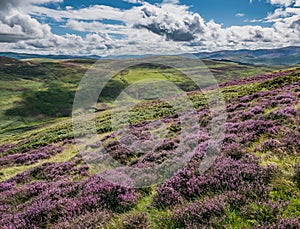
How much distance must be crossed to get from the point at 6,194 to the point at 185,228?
9463 mm

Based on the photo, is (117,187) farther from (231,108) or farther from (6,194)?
(231,108)

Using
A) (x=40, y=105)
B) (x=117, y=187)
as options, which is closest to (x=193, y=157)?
(x=117, y=187)

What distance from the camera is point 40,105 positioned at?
191375 millimetres

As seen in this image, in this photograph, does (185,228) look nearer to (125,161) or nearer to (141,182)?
(141,182)

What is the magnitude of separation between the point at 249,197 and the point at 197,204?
1.30 meters

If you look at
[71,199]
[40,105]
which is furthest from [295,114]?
[40,105]

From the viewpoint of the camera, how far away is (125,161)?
519 inches

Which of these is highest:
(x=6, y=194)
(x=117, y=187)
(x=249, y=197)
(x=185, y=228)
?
(x=249, y=197)

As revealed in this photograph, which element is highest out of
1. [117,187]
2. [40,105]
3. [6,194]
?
[117,187]

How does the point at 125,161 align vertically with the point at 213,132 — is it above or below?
below

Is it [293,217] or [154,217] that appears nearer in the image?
[293,217]

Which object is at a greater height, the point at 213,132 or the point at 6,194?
the point at 213,132

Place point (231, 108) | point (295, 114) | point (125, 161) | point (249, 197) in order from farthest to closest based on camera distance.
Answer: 1. point (231, 108)
2. point (125, 161)
3. point (295, 114)
4. point (249, 197)

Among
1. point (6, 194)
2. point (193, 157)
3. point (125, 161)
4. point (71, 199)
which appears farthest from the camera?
point (125, 161)
